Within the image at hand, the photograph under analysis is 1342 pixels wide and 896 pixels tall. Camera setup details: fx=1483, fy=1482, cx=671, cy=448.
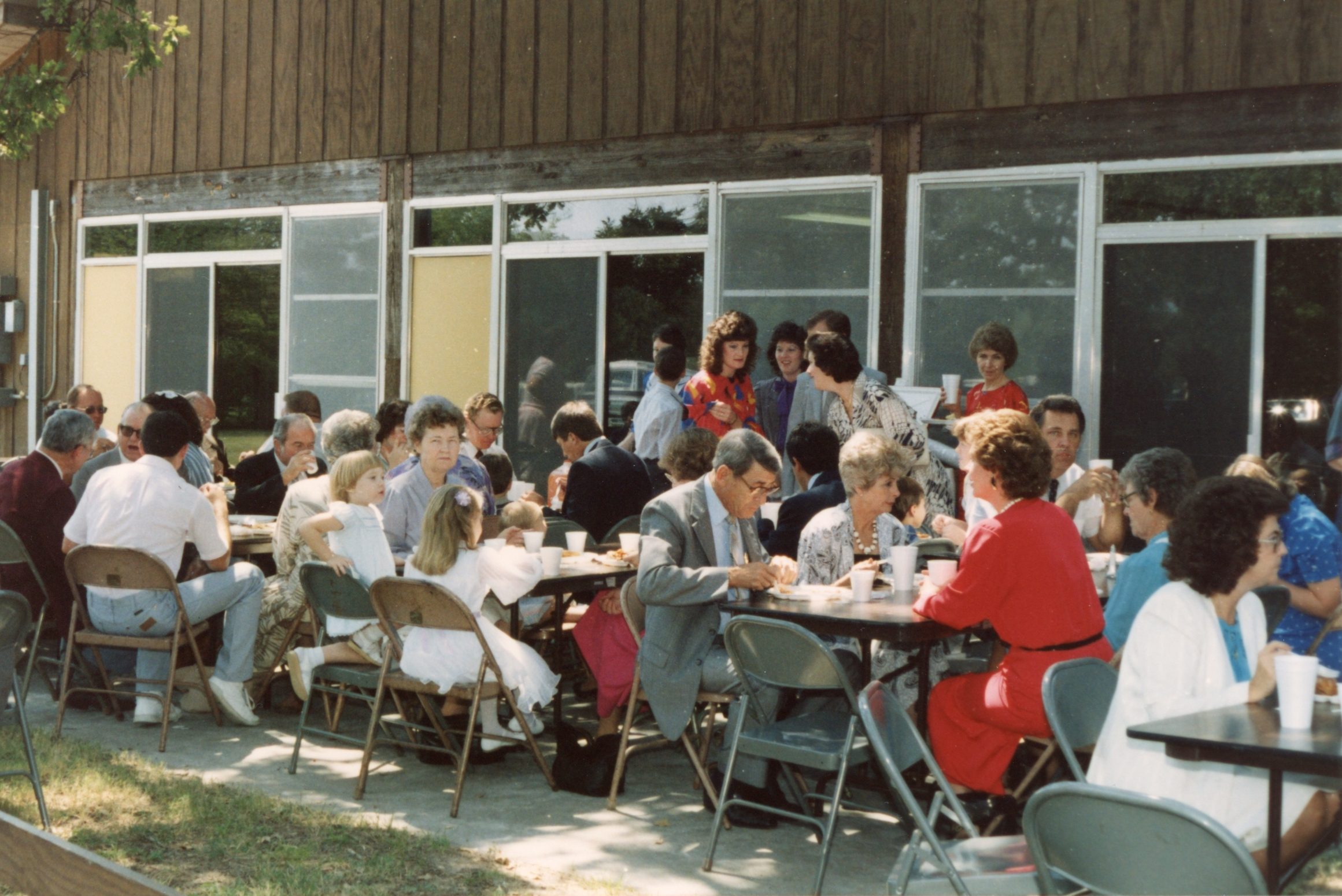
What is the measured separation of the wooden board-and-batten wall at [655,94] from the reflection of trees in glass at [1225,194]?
157 millimetres

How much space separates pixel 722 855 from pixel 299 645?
306 cm

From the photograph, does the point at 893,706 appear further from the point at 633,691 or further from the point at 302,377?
→ the point at 302,377

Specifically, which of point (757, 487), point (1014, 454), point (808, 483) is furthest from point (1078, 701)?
point (808, 483)

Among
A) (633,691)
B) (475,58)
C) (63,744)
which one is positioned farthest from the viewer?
(475,58)

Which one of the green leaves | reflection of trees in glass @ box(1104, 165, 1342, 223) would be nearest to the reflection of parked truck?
reflection of trees in glass @ box(1104, 165, 1342, 223)

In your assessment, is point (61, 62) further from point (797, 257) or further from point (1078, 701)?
point (1078, 701)

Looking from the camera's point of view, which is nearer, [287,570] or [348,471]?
[348,471]

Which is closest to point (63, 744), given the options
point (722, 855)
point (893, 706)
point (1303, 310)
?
point (722, 855)

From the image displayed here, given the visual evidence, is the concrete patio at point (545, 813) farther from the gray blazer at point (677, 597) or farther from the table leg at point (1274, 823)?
the table leg at point (1274, 823)

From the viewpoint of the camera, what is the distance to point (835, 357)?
7160mm

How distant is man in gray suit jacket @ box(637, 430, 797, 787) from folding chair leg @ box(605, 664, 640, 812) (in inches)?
6.2

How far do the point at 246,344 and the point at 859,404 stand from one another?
784 centimetres

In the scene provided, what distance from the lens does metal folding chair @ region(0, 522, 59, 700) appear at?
6523mm

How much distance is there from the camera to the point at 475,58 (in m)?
11.4
